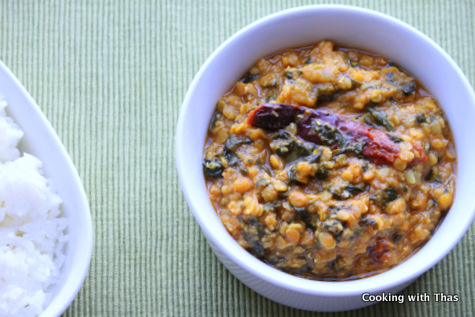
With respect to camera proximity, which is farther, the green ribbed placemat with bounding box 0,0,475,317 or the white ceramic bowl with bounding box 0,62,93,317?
the green ribbed placemat with bounding box 0,0,475,317

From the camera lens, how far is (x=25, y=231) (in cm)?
324

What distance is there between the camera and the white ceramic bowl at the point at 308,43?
2838 mm

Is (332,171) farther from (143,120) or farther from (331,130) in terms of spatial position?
(143,120)

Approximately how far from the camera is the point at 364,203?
284 centimetres

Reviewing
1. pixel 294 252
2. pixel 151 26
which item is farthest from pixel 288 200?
pixel 151 26

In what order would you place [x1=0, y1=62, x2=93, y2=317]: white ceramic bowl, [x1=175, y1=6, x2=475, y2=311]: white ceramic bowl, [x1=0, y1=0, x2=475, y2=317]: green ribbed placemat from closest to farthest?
[x1=175, y1=6, x2=475, y2=311]: white ceramic bowl, [x1=0, y1=62, x2=93, y2=317]: white ceramic bowl, [x1=0, y1=0, x2=475, y2=317]: green ribbed placemat

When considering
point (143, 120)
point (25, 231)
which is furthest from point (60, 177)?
point (143, 120)

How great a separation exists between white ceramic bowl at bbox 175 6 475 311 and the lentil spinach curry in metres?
0.07

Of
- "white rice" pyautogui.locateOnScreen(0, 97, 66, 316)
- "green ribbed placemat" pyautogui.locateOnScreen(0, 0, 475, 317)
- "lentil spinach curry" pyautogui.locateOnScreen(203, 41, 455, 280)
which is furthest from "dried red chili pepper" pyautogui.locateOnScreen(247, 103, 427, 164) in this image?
"white rice" pyautogui.locateOnScreen(0, 97, 66, 316)

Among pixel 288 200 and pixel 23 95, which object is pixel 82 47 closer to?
pixel 23 95

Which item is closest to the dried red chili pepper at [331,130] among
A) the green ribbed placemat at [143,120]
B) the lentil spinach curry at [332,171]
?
the lentil spinach curry at [332,171]

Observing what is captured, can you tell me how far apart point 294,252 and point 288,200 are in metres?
0.22

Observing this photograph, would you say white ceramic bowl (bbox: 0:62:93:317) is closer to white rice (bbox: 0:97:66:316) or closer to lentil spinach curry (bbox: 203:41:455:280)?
white rice (bbox: 0:97:66:316)

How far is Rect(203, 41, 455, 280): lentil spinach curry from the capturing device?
2.88m
